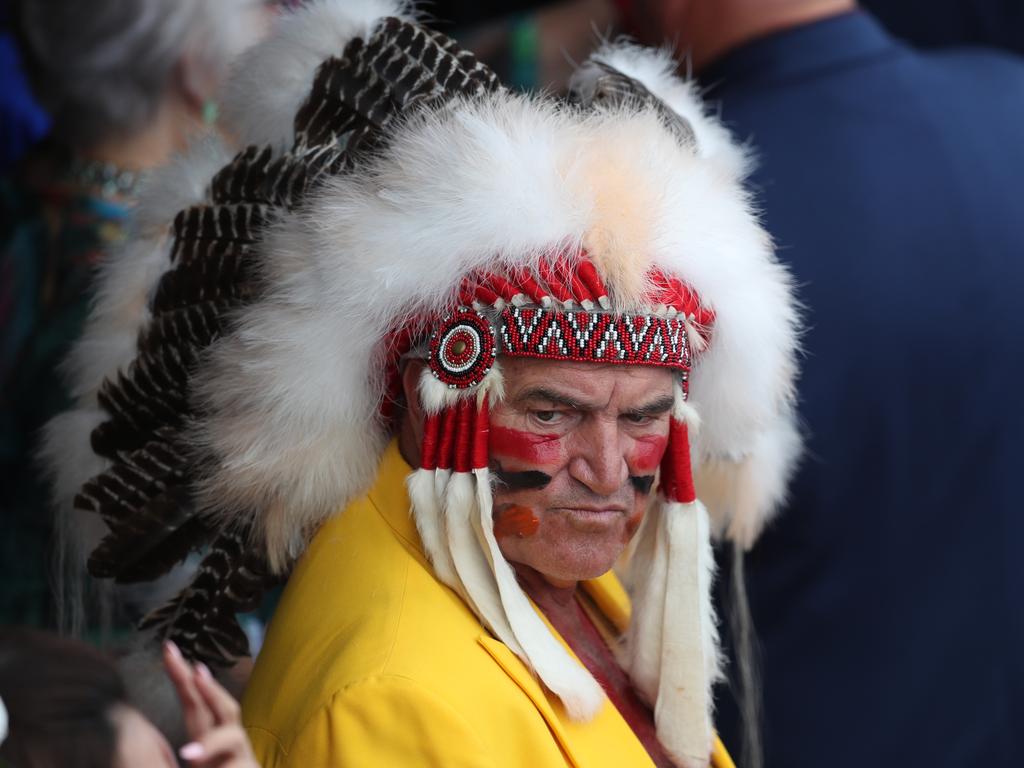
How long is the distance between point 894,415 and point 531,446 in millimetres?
1432

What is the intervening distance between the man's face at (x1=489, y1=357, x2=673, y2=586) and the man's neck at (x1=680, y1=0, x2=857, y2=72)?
1.65 meters

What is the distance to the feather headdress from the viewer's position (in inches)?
80.0

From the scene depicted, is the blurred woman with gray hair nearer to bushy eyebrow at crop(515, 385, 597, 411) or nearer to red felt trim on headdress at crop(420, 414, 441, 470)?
red felt trim on headdress at crop(420, 414, 441, 470)

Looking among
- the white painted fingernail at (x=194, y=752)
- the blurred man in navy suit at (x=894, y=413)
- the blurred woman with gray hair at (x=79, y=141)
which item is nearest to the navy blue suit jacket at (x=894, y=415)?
the blurred man in navy suit at (x=894, y=413)

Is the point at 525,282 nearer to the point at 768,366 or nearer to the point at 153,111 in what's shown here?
the point at 768,366

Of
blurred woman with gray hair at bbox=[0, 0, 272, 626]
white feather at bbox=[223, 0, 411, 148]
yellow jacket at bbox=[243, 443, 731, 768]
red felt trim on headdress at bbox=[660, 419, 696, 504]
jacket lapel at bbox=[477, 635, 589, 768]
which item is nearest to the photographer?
yellow jacket at bbox=[243, 443, 731, 768]

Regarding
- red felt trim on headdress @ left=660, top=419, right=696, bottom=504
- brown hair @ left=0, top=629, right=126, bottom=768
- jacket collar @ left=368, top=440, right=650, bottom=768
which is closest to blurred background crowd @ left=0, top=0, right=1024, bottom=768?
red felt trim on headdress @ left=660, top=419, right=696, bottom=504

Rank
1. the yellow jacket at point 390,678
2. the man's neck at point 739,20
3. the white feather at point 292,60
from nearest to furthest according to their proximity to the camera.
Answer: the yellow jacket at point 390,678 → the white feather at point 292,60 → the man's neck at point 739,20

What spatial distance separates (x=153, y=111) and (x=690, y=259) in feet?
6.66

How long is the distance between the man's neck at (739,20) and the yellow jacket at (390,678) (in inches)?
70.6

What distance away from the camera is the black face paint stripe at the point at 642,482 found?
2.13 metres

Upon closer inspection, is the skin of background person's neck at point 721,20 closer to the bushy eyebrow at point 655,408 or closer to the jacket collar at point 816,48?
the jacket collar at point 816,48

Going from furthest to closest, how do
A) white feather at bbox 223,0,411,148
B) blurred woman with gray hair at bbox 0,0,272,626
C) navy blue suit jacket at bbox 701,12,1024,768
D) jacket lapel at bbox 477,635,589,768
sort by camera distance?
1. blurred woman with gray hair at bbox 0,0,272,626
2. navy blue suit jacket at bbox 701,12,1024,768
3. white feather at bbox 223,0,411,148
4. jacket lapel at bbox 477,635,589,768

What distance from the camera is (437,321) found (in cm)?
208
